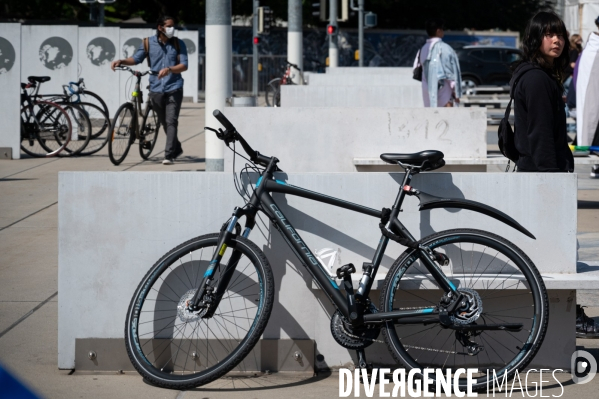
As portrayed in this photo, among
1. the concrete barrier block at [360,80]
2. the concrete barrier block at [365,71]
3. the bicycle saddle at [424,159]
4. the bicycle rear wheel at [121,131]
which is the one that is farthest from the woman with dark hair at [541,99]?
the concrete barrier block at [365,71]

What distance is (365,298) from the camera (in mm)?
4367

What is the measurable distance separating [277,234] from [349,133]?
166 inches

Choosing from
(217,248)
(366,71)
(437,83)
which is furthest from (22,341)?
(366,71)

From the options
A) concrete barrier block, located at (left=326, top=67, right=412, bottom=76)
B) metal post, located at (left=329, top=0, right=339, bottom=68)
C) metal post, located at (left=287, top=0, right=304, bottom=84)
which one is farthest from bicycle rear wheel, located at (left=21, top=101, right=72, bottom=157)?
metal post, located at (left=329, top=0, right=339, bottom=68)

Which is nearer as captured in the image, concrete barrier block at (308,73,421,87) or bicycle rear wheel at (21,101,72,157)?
bicycle rear wheel at (21,101,72,157)

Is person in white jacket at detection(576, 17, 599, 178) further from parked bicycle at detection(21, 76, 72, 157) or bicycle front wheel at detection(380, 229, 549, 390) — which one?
parked bicycle at detection(21, 76, 72, 157)

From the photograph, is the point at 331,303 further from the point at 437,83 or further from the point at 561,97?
the point at 437,83

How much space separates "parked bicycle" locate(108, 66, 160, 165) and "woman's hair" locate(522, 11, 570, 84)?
7178mm

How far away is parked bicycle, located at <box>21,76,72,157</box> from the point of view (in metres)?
13.0

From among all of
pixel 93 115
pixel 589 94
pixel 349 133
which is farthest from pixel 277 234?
pixel 93 115

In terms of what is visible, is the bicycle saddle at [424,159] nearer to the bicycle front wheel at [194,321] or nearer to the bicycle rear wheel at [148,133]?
the bicycle front wheel at [194,321]

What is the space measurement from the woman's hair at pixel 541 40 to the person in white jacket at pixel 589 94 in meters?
4.62

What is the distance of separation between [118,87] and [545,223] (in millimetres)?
14621

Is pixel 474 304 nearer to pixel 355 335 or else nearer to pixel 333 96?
pixel 355 335
